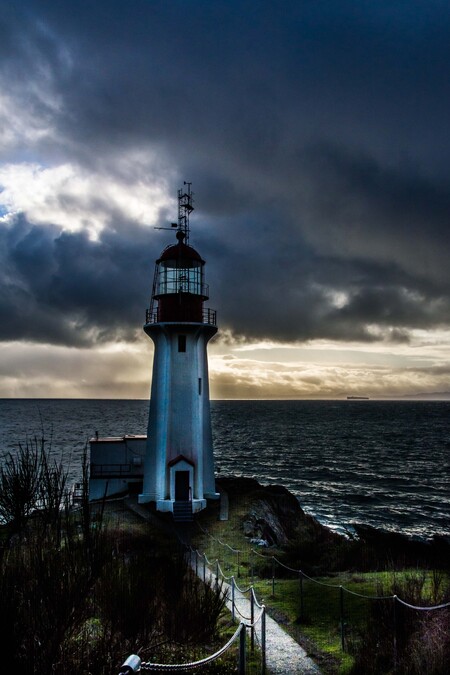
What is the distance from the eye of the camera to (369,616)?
13.8 m

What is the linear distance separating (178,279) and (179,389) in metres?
6.05

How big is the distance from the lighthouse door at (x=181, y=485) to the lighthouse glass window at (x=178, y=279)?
9.76 metres

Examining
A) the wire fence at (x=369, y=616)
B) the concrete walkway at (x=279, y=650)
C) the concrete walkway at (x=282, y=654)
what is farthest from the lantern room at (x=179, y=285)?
the concrete walkway at (x=282, y=654)

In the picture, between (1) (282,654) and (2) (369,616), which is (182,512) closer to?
(2) (369,616)

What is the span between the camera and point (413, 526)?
3681 centimetres

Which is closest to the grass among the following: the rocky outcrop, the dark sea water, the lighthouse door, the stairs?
the rocky outcrop

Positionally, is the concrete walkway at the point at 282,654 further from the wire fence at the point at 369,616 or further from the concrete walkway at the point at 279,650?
the wire fence at the point at 369,616

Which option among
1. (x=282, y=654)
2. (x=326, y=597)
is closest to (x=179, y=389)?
(x=326, y=597)

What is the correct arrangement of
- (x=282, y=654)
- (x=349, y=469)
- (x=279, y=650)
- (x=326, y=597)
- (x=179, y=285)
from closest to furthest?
(x=282, y=654) → (x=279, y=650) → (x=326, y=597) → (x=179, y=285) → (x=349, y=469)

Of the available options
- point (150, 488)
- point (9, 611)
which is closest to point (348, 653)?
point (9, 611)

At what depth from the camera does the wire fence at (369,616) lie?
10992 mm

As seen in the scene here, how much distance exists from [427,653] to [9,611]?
25.2 ft

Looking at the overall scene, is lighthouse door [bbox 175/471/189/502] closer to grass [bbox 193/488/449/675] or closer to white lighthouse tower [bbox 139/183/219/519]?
white lighthouse tower [bbox 139/183/219/519]

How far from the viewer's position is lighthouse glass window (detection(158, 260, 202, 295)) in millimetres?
30172
